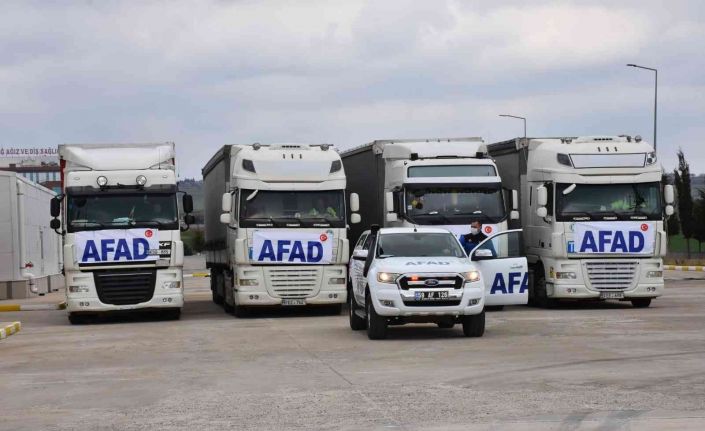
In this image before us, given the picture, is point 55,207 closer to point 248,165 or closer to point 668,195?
point 248,165

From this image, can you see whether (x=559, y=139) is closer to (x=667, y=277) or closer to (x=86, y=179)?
(x=86, y=179)

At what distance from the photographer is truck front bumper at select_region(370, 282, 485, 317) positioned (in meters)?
19.4

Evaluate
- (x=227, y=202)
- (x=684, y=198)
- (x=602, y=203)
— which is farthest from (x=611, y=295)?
(x=684, y=198)

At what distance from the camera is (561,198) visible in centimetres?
2708

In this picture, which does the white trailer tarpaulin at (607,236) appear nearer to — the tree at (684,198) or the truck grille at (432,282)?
the truck grille at (432,282)

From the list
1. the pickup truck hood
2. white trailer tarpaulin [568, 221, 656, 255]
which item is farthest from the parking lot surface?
white trailer tarpaulin [568, 221, 656, 255]

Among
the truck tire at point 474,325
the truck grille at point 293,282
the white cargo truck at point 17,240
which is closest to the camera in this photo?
the truck tire at point 474,325

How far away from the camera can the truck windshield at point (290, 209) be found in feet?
87.5

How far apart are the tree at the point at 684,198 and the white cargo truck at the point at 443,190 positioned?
65610 mm

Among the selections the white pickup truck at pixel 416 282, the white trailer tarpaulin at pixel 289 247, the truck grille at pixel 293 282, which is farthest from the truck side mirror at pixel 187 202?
the white pickup truck at pixel 416 282

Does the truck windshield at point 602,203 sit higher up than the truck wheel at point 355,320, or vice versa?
the truck windshield at point 602,203

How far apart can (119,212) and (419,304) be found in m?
8.83

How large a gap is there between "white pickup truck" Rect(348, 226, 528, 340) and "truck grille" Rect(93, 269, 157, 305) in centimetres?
601

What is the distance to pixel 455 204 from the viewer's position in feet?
88.5
